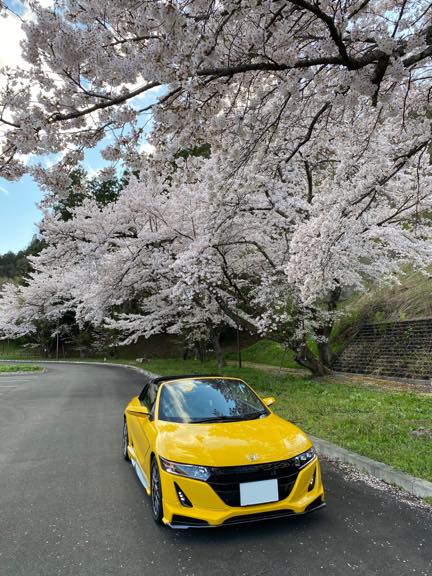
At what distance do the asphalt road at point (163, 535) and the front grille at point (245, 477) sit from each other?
0.36 meters

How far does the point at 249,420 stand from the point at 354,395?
6773 mm

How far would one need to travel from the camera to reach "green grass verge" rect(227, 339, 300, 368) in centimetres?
2305

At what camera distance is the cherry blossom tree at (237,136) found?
4699mm

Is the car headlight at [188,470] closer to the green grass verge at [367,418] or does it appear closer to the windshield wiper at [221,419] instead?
the windshield wiper at [221,419]

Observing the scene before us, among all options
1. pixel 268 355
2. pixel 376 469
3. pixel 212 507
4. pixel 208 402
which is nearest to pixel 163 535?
pixel 212 507

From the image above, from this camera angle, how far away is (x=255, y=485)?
3428mm

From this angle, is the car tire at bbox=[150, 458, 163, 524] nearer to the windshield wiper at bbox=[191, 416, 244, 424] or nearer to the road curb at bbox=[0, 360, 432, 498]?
the windshield wiper at bbox=[191, 416, 244, 424]

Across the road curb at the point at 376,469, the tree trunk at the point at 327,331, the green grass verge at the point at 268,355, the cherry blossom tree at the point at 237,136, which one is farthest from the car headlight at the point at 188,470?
the green grass verge at the point at 268,355

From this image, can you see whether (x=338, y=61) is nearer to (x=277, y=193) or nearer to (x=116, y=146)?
(x=116, y=146)

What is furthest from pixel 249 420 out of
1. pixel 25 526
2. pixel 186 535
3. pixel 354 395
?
pixel 354 395

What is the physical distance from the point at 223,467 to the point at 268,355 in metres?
22.9

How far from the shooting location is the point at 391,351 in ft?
50.6

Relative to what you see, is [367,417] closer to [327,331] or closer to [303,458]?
[303,458]

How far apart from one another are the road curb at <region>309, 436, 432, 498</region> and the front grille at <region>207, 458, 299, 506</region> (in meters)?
1.71
